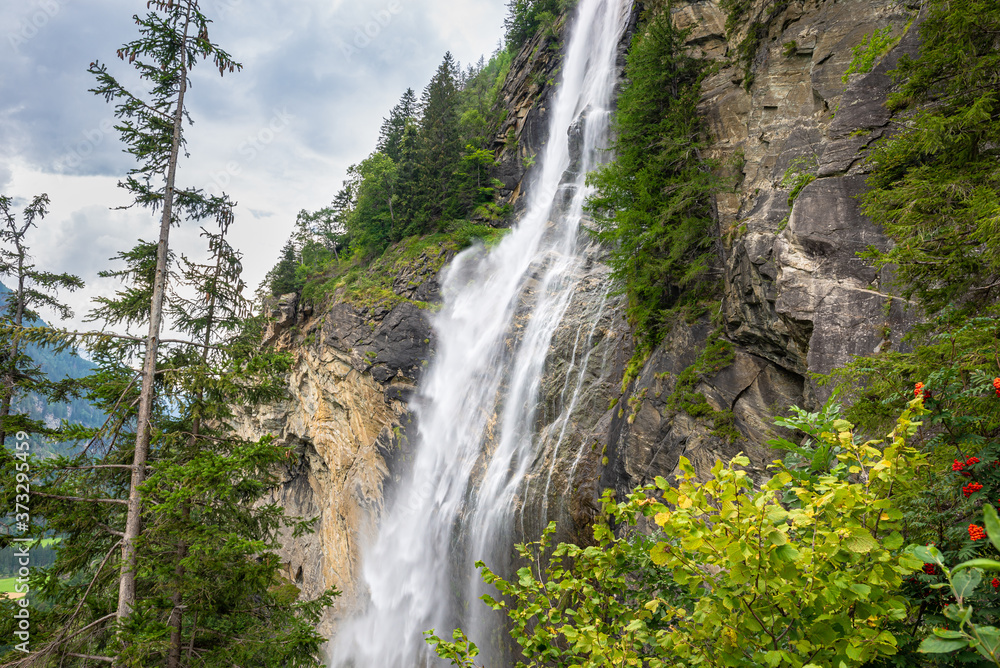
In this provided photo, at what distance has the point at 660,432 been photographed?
10234 millimetres

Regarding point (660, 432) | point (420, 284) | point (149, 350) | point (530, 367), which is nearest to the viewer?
point (149, 350)

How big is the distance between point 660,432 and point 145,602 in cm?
928

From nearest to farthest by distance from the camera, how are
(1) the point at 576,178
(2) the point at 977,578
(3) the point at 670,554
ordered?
(2) the point at 977,578 < (3) the point at 670,554 < (1) the point at 576,178

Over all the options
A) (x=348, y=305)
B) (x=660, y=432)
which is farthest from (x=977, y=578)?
(x=348, y=305)

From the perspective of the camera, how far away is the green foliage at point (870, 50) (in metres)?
7.52

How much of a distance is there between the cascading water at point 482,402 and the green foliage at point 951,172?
1112cm

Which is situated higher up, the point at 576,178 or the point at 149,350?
the point at 576,178

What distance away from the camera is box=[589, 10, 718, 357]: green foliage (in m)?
10.6

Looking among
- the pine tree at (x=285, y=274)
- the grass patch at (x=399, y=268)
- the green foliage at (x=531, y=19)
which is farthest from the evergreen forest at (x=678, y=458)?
the pine tree at (x=285, y=274)

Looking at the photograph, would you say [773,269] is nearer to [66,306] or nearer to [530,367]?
[530,367]

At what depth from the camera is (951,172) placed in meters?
4.90

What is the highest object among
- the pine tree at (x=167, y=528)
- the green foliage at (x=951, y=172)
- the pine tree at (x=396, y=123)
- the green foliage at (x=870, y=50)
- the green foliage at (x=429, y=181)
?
the pine tree at (x=396, y=123)

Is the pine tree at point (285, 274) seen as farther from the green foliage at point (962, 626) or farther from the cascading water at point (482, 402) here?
the green foliage at point (962, 626)

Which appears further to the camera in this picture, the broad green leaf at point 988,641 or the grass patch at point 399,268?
the grass patch at point 399,268
